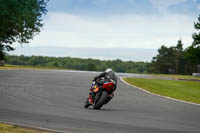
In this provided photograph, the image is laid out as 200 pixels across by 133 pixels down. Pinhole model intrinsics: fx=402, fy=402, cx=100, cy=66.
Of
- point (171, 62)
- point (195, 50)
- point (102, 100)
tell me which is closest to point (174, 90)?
point (102, 100)

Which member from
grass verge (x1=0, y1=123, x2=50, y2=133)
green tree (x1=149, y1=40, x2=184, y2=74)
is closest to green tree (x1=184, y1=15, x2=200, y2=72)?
green tree (x1=149, y1=40, x2=184, y2=74)

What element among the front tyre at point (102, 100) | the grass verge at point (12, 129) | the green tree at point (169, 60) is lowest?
the grass verge at point (12, 129)

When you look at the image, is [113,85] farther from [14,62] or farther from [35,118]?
[14,62]

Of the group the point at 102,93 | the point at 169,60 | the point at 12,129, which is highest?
the point at 169,60

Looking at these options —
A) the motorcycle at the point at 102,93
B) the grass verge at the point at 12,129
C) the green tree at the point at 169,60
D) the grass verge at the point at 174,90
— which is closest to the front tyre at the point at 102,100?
the motorcycle at the point at 102,93

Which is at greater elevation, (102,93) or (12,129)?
(102,93)

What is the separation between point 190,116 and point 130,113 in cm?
197

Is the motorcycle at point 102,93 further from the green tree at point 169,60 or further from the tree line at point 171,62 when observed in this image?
the green tree at point 169,60

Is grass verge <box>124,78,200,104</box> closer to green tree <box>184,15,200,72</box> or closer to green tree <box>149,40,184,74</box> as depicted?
green tree <box>184,15,200,72</box>

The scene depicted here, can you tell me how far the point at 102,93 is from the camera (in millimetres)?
13547

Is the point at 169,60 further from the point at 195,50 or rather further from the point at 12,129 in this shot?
the point at 12,129

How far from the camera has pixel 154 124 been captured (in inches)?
428

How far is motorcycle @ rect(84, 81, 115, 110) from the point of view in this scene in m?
13.5

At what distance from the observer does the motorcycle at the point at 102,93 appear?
13502 mm
